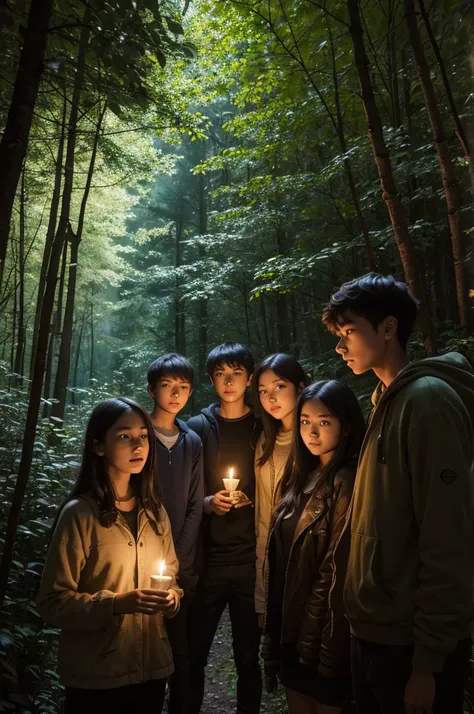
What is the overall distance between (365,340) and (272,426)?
4.17 ft

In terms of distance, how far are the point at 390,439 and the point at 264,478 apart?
1424 millimetres

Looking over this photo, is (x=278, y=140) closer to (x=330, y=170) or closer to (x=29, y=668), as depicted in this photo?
(x=330, y=170)

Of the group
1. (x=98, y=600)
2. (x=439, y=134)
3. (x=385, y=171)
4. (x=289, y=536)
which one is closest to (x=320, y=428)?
(x=289, y=536)

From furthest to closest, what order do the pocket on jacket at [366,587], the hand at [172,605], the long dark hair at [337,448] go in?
the long dark hair at [337,448], the hand at [172,605], the pocket on jacket at [366,587]

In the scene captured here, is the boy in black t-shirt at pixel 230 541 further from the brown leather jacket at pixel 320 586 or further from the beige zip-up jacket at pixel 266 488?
the brown leather jacket at pixel 320 586

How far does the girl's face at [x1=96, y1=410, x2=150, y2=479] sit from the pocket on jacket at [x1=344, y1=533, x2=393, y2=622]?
1031mm

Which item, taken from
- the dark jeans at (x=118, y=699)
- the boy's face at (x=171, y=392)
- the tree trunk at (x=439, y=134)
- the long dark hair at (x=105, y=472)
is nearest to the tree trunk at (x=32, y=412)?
the long dark hair at (x=105, y=472)

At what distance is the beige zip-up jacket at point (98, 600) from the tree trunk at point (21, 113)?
1102 millimetres

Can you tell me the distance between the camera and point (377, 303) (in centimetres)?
172

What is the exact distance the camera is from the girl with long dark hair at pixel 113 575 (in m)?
1.77

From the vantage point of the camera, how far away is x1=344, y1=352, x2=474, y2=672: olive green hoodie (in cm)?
130

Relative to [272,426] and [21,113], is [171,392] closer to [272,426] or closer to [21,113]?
[272,426]

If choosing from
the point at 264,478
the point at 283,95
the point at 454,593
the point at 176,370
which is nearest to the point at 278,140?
the point at 283,95

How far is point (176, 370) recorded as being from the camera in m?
2.89
